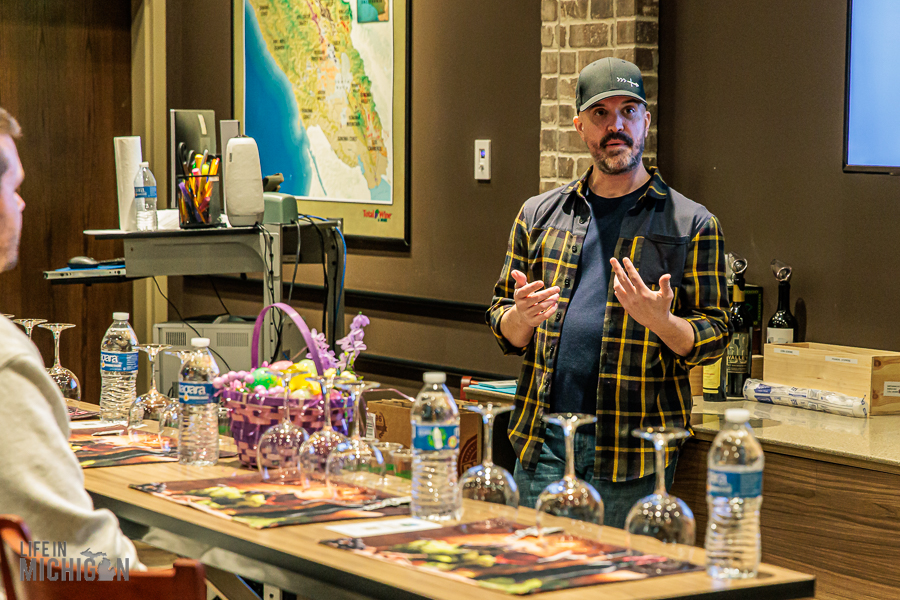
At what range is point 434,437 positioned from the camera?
6.54 ft

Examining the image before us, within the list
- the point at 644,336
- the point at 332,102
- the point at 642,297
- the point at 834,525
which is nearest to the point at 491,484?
the point at 642,297

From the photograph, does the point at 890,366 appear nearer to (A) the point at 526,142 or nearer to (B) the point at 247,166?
(A) the point at 526,142

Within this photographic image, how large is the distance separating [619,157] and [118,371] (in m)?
1.39

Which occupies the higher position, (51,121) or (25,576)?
(51,121)

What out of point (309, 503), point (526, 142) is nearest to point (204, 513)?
point (309, 503)

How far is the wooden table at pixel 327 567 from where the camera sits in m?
1.62

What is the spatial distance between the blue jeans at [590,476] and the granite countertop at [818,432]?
31 centimetres

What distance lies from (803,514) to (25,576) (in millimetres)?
1988

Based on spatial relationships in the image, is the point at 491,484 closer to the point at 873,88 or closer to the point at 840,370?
the point at 840,370

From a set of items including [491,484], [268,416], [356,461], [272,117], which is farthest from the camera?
[272,117]

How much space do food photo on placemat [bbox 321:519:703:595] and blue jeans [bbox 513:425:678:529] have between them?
83cm

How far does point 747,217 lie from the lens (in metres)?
3.71

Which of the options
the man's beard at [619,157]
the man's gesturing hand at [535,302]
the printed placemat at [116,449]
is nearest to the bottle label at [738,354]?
the man's beard at [619,157]

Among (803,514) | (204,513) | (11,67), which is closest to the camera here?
(204,513)
